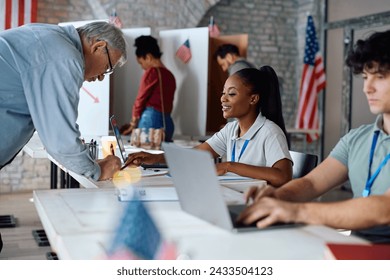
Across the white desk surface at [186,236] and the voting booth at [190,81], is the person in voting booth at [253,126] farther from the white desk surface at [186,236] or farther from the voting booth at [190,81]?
the voting booth at [190,81]

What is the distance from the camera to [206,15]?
7074 mm

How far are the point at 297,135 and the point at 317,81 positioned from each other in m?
0.80

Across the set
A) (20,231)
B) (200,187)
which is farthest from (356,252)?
(20,231)

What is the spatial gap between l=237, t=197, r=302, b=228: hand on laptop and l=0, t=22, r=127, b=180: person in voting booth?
3.01 ft

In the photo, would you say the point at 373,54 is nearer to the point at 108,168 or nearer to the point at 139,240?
the point at 139,240

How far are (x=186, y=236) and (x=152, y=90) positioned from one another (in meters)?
3.70

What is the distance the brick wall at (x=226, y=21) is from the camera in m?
5.90

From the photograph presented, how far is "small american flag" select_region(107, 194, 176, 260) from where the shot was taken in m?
0.95

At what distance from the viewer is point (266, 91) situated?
100.0 inches

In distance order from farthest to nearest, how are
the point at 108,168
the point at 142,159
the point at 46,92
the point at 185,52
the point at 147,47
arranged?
the point at 185,52 → the point at 147,47 → the point at 142,159 → the point at 108,168 → the point at 46,92

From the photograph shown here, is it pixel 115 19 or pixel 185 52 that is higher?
pixel 115 19

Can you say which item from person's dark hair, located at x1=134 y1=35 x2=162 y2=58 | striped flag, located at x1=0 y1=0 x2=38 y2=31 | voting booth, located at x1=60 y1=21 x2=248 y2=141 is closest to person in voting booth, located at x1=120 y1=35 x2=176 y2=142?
person's dark hair, located at x1=134 y1=35 x2=162 y2=58

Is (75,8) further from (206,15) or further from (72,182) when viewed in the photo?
(72,182)
